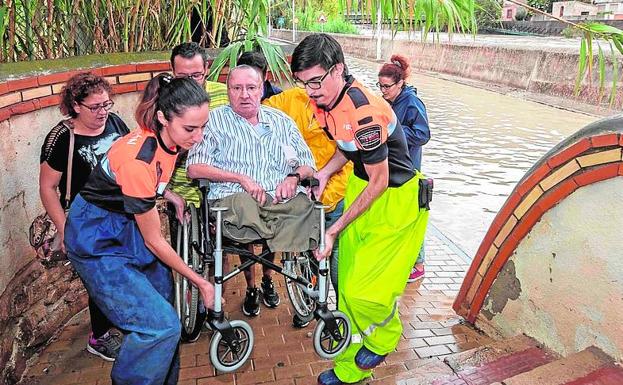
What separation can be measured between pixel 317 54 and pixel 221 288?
1097 mm

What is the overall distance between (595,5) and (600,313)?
35989mm

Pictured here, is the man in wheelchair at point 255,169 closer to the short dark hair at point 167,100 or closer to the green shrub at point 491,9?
the short dark hair at point 167,100

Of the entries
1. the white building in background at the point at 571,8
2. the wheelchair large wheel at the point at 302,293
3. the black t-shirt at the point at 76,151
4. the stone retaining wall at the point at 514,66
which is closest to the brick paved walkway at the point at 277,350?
the wheelchair large wheel at the point at 302,293

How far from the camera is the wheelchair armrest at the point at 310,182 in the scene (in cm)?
271

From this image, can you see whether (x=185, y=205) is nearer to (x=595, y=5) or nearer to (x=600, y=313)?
(x=600, y=313)

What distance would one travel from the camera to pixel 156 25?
13.0ft

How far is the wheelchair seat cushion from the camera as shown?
2.45 m

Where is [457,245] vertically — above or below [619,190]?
below

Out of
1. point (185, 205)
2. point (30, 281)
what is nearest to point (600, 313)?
point (185, 205)

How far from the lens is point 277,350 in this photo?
294 cm

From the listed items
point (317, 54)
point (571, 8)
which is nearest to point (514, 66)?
point (317, 54)

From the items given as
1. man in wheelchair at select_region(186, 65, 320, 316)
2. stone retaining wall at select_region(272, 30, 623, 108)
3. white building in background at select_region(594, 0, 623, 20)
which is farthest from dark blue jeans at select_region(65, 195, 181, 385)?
white building in background at select_region(594, 0, 623, 20)

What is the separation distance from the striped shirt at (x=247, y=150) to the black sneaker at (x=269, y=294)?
0.96m

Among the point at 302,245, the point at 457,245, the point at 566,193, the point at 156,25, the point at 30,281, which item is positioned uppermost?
the point at 156,25
